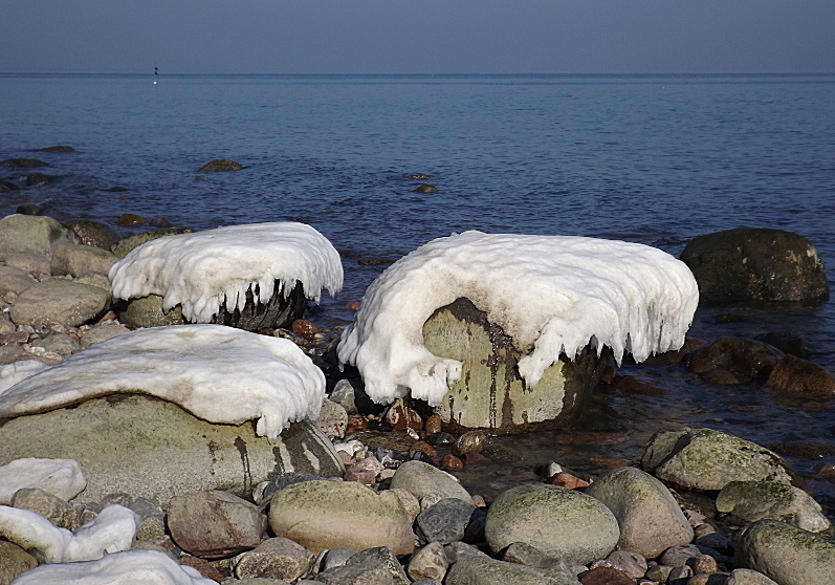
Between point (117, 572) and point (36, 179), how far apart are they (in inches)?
959

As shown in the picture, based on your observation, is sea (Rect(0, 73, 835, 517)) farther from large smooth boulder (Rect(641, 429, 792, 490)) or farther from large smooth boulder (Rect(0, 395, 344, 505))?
large smooth boulder (Rect(0, 395, 344, 505))

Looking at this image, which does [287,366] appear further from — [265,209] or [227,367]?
[265,209]

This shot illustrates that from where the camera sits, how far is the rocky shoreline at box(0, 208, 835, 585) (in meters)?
5.16

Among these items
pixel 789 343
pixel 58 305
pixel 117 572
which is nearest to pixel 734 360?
pixel 789 343

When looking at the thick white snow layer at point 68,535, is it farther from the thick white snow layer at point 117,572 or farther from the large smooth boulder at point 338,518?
the large smooth boulder at point 338,518

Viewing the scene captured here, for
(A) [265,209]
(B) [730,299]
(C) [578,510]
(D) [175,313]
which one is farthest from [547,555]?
(A) [265,209]

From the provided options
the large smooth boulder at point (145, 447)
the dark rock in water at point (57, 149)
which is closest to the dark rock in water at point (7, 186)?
the dark rock in water at point (57, 149)

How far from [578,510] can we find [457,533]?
0.88 metres

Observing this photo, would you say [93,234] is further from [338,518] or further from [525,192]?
[525,192]

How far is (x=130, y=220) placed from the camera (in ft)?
64.0

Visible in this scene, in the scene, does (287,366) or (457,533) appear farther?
(287,366)

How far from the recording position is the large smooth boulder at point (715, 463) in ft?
23.4

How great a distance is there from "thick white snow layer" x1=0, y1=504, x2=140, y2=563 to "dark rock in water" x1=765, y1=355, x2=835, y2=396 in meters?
7.24

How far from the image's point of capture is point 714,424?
8789 mm
